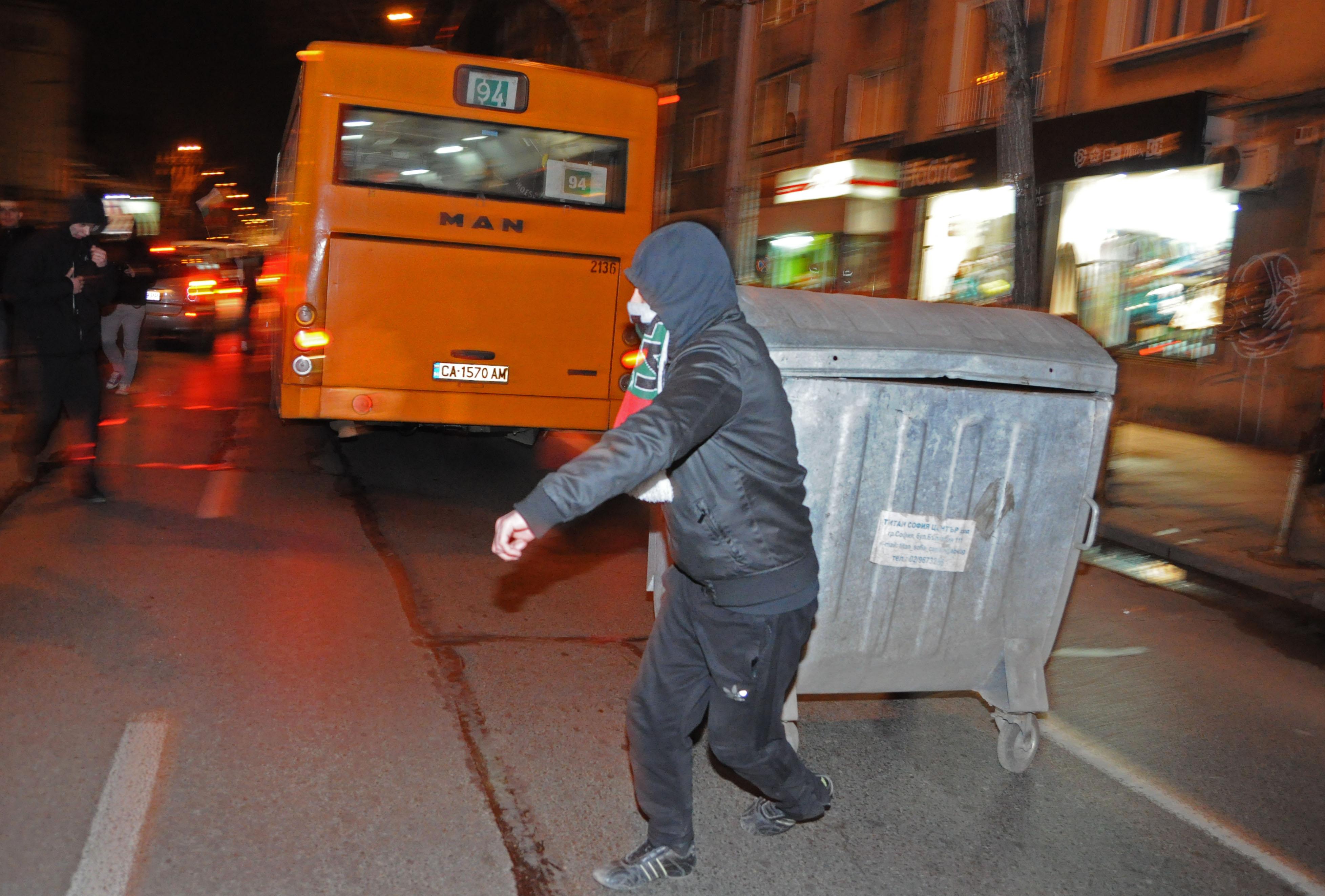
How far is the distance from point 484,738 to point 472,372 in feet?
15.4

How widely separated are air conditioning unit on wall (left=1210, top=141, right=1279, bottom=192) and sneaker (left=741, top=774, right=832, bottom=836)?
1281 centimetres

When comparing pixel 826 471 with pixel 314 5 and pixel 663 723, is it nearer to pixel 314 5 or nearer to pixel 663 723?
pixel 663 723

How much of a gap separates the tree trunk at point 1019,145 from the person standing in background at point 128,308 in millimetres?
9019

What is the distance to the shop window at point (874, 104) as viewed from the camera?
22.0 metres

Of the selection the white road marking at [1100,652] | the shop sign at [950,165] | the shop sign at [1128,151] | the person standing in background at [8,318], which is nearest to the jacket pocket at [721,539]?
the white road marking at [1100,652]

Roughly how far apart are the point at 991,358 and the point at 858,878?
174cm

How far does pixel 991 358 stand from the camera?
3867 mm

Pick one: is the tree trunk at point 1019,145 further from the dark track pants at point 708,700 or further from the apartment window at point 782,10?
the apartment window at point 782,10

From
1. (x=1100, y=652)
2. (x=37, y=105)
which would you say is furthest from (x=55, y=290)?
(x=37, y=105)

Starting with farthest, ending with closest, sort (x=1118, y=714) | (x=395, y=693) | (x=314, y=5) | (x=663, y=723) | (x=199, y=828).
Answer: (x=314, y=5) → (x=1118, y=714) → (x=395, y=693) → (x=199, y=828) → (x=663, y=723)

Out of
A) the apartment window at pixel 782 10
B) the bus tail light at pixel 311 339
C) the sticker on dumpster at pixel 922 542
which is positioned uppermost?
the apartment window at pixel 782 10

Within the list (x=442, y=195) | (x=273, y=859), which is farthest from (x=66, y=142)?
(x=273, y=859)

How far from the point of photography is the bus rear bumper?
26.6 feet

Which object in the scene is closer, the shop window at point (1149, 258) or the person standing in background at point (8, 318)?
the person standing in background at point (8, 318)
